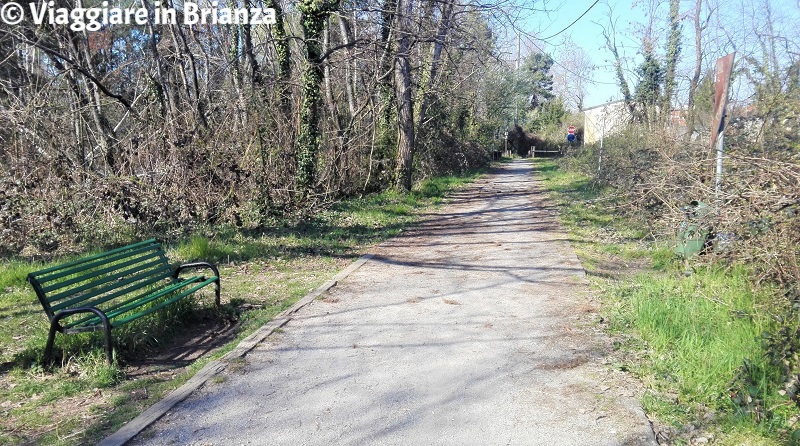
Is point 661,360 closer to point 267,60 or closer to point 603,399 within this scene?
point 603,399

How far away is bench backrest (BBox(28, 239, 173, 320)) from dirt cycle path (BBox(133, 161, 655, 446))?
1.46 meters

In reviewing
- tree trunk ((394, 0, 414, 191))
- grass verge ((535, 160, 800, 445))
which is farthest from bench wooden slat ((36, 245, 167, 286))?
tree trunk ((394, 0, 414, 191))

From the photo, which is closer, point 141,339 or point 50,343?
point 50,343

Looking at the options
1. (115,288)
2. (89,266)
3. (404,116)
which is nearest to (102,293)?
(115,288)

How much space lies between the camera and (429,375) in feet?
15.2

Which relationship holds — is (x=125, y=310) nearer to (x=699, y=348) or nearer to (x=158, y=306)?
(x=158, y=306)

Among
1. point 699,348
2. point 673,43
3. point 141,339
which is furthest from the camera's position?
point 673,43

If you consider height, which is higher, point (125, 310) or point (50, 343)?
point (125, 310)

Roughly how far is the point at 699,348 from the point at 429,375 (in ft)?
6.83

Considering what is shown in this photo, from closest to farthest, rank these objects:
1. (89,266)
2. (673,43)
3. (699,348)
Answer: (699,348) < (89,266) < (673,43)

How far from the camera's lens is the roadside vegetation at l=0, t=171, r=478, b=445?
406cm

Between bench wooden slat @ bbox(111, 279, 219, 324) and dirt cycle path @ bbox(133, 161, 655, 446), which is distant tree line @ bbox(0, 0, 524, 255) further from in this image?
bench wooden slat @ bbox(111, 279, 219, 324)

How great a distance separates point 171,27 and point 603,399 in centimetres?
1572

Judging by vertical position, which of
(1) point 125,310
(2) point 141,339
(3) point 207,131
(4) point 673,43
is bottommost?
(2) point 141,339
